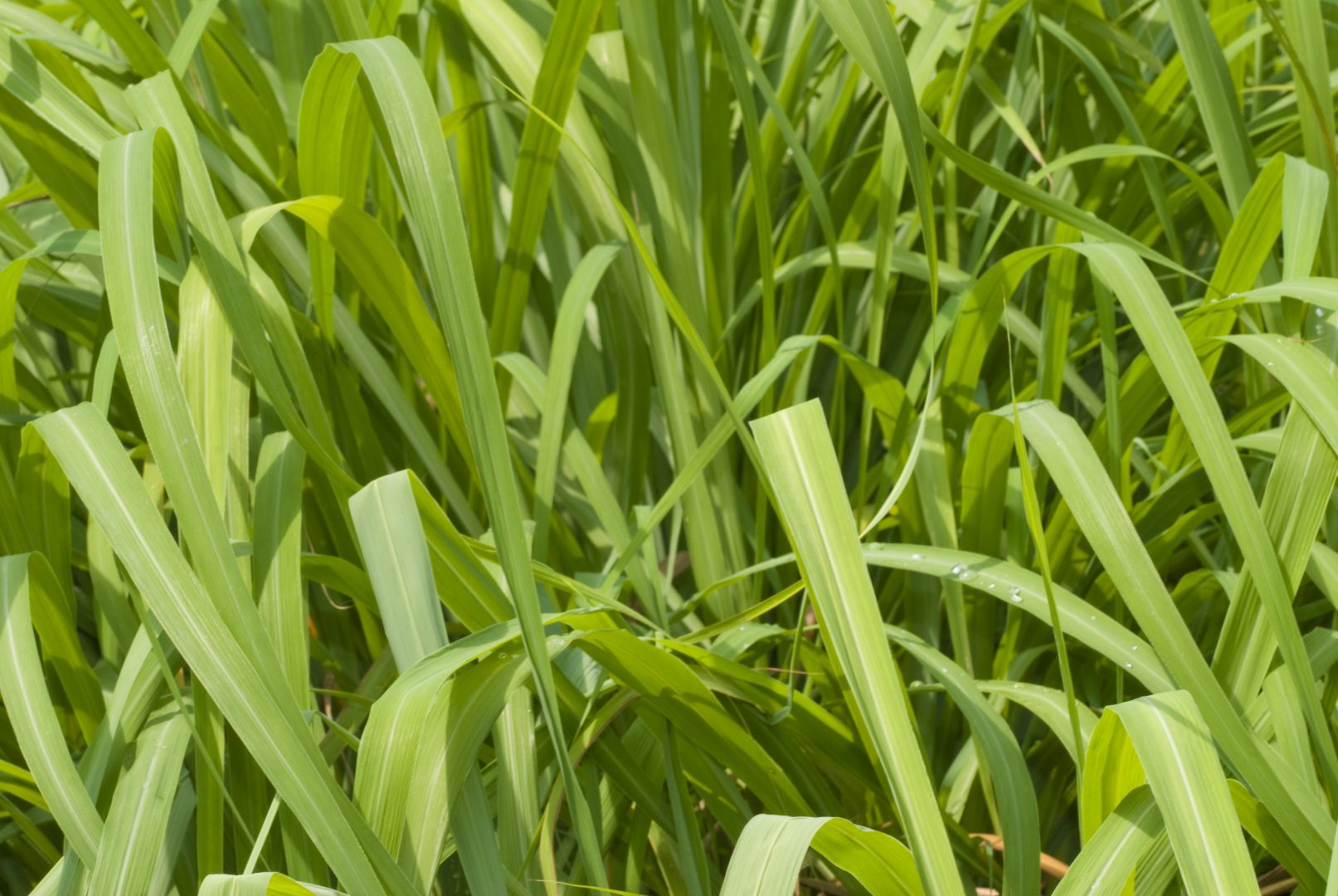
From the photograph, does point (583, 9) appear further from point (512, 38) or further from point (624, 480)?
point (624, 480)

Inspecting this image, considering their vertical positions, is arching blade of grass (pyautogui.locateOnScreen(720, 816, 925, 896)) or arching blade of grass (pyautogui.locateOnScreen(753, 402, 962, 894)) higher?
arching blade of grass (pyautogui.locateOnScreen(753, 402, 962, 894))

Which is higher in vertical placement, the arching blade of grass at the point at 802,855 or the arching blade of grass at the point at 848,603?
the arching blade of grass at the point at 848,603

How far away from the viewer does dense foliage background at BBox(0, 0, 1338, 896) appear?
0.51 meters

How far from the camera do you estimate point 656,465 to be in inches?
38.6

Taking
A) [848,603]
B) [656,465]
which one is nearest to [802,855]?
[848,603]

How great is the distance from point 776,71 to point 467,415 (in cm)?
74

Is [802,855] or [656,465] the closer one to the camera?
[802,855]

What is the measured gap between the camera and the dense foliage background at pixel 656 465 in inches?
20.3

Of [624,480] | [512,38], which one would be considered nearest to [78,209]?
[512,38]

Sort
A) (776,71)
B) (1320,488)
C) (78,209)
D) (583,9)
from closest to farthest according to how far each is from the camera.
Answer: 1. (1320,488)
2. (583,9)
3. (78,209)
4. (776,71)

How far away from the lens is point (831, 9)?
58 cm

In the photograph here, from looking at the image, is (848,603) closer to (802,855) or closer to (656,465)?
(802,855)

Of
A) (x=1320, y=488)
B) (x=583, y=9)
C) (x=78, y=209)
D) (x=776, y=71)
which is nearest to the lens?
(x=1320, y=488)

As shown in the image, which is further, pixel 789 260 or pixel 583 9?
pixel 789 260
